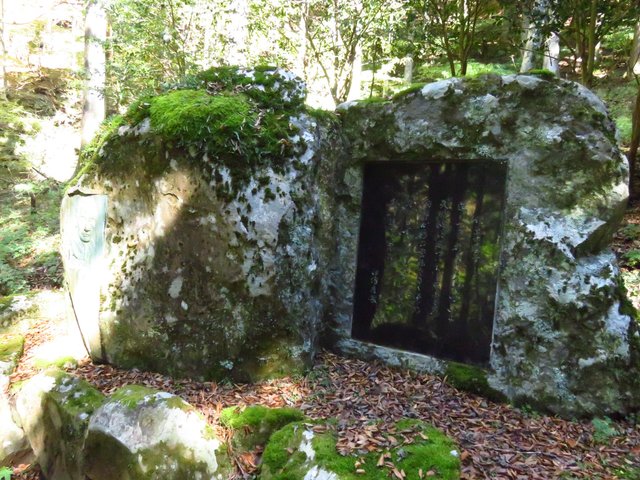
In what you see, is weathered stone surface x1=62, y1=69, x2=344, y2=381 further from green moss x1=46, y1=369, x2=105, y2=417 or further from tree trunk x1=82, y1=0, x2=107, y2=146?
tree trunk x1=82, y1=0, x2=107, y2=146

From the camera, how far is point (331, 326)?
4.88 m

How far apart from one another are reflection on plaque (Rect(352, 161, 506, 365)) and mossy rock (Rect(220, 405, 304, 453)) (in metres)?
1.55

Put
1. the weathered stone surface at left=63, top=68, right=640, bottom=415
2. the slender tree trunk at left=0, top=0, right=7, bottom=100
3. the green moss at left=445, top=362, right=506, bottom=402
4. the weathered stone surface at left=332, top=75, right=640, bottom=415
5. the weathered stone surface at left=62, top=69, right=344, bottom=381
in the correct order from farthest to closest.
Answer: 1. the slender tree trunk at left=0, top=0, right=7, bottom=100
2. the weathered stone surface at left=62, top=69, right=344, bottom=381
3. the green moss at left=445, top=362, right=506, bottom=402
4. the weathered stone surface at left=63, top=68, right=640, bottom=415
5. the weathered stone surface at left=332, top=75, right=640, bottom=415

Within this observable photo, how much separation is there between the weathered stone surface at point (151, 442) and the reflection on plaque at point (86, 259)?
4.85ft

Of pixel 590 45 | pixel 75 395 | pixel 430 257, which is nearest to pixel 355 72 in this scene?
pixel 590 45

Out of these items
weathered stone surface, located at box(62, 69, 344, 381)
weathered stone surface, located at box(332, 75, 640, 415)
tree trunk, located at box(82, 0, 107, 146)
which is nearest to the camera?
weathered stone surface, located at box(332, 75, 640, 415)

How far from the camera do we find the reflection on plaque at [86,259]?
473cm

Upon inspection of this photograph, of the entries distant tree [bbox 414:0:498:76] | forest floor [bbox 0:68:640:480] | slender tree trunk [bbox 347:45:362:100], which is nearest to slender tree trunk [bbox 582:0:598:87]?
distant tree [bbox 414:0:498:76]

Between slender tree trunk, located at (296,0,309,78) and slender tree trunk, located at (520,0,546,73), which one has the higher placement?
slender tree trunk, located at (296,0,309,78)

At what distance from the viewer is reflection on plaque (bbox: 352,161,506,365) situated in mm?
4078

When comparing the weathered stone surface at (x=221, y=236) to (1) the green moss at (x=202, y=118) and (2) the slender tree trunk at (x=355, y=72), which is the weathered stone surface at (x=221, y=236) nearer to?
(1) the green moss at (x=202, y=118)

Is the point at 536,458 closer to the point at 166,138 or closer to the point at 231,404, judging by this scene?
the point at 231,404

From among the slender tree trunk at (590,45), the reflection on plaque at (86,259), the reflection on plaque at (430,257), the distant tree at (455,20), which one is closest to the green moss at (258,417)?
the reflection on plaque at (430,257)

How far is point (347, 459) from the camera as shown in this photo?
2.82 meters
